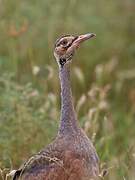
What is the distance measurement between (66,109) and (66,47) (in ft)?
1.20

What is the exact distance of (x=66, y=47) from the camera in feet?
17.4

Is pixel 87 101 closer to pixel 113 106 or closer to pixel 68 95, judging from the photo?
pixel 113 106

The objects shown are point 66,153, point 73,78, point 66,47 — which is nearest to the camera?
point 66,153

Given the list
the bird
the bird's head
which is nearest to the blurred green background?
the bird

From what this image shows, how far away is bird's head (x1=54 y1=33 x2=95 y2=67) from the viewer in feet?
17.3

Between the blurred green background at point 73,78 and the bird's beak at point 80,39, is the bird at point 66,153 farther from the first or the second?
the blurred green background at point 73,78

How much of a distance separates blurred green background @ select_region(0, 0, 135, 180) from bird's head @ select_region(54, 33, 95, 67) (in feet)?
2.47

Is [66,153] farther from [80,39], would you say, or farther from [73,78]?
[73,78]

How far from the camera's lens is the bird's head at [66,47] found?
5277 mm

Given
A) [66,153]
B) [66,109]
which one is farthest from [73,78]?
[66,153]

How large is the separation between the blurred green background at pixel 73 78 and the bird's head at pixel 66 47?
753mm

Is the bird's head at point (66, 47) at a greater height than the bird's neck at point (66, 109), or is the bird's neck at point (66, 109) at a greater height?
the bird's head at point (66, 47)

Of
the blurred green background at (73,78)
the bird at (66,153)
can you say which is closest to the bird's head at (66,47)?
the bird at (66,153)

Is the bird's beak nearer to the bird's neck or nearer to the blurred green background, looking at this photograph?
the bird's neck
